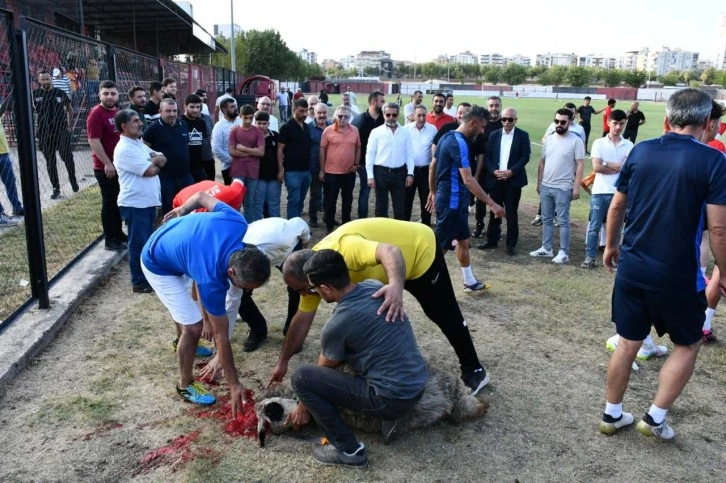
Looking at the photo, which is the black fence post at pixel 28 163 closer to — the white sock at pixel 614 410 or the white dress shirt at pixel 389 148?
the white dress shirt at pixel 389 148

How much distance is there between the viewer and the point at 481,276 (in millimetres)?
6641

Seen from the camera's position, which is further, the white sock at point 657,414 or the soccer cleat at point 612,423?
the soccer cleat at point 612,423

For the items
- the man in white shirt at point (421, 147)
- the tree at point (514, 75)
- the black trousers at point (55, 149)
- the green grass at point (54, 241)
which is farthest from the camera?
the tree at point (514, 75)

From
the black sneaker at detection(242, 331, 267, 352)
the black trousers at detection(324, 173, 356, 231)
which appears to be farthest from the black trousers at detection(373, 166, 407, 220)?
the black sneaker at detection(242, 331, 267, 352)

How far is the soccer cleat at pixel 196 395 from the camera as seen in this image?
3.70 meters

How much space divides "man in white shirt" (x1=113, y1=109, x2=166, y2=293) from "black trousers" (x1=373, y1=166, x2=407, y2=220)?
3238mm

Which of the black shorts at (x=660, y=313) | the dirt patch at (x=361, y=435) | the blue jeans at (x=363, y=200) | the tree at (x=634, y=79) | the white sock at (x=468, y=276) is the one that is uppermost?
the tree at (x=634, y=79)

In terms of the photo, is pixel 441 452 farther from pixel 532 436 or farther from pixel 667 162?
pixel 667 162

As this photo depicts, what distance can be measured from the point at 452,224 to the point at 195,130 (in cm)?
401

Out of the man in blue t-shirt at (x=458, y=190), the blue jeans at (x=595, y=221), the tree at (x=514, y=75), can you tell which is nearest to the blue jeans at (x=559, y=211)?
the blue jeans at (x=595, y=221)

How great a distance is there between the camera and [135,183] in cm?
552

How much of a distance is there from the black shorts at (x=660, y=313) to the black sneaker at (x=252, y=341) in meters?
2.71

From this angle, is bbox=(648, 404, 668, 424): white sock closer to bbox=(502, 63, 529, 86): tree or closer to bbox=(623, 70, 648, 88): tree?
bbox=(623, 70, 648, 88): tree

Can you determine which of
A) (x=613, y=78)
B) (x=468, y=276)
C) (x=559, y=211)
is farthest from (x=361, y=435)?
(x=613, y=78)
